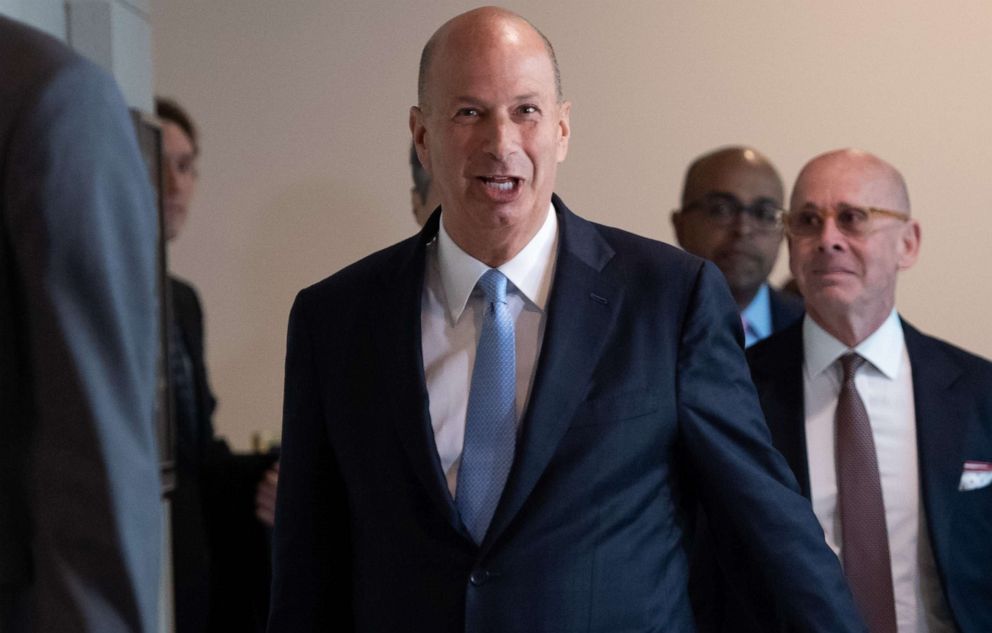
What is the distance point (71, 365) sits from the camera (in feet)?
3.73

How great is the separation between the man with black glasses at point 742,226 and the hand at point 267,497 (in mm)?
1253

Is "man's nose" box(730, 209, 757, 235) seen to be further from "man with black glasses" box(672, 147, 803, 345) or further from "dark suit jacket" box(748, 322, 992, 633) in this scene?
"dark suit jacket" box(748, 322, 992, 633)

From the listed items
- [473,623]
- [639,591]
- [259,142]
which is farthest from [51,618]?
[259,142]

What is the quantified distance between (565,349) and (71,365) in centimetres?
101

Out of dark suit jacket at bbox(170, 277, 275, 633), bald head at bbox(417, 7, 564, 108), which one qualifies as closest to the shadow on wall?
dark suit jacket at bbox(170, 277, 275, 633)

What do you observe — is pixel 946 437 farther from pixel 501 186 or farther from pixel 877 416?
pixel 501 186

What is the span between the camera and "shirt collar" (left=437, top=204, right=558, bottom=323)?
7.05ft

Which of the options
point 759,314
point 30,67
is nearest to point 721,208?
point 759,314

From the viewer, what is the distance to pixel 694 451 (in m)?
2.05

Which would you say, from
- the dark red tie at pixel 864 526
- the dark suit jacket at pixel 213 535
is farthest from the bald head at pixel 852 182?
the dark suit jacket at pixel 213 535

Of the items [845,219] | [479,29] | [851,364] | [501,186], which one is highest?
[479,29]

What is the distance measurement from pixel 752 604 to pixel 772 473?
0.22m

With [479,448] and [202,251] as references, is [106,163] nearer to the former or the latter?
[479,448]

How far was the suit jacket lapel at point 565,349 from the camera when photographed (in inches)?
78.0
